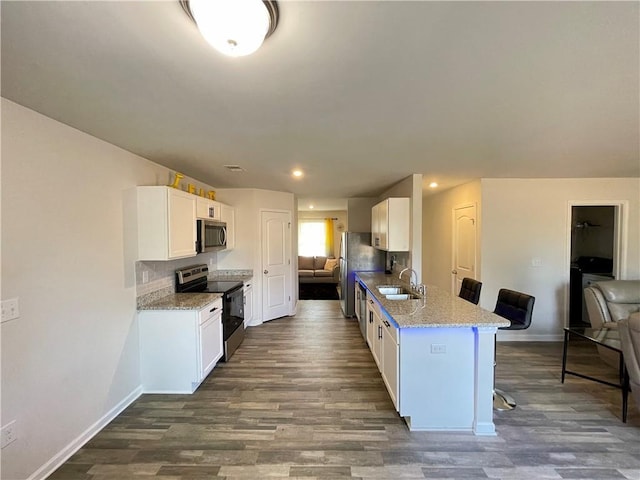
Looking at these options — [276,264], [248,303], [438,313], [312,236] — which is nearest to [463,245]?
[438,313]

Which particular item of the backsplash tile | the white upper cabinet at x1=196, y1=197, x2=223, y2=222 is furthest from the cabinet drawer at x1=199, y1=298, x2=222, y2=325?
the white upper cabinet at x1=196, y1=197, x2=223, y2=222

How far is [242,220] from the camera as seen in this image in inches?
189

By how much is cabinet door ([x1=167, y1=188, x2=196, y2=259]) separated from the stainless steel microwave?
Result: 0.55 ft

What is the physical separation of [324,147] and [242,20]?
5.20ft

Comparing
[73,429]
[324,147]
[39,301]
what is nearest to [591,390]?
[324,147]

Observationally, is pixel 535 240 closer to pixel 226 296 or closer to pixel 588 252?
pixel 588 252

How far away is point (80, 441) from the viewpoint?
2.02 metres

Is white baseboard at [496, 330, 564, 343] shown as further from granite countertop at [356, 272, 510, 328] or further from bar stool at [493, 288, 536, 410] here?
granite countertop at [356, 272, 510, 328]

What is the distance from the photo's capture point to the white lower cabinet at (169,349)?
270 centimetres

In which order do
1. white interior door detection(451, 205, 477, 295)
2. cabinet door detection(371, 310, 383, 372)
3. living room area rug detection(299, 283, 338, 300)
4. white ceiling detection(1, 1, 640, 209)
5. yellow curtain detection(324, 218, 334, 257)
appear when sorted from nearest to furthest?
white ceiling detection(1, 1, 640, 209) < cabinet door detection(371, 310, 383, 372) < white interior door detection(451, 205, 477, 295) < living room area rug detection(299, 283, 338, 300) < yellow curtain detection(324, 218, 334, 257)

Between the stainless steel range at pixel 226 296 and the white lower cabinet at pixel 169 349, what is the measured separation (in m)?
→ 0.62

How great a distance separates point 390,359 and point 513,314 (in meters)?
1.33

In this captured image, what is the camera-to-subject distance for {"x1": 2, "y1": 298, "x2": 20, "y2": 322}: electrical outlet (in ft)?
5.14

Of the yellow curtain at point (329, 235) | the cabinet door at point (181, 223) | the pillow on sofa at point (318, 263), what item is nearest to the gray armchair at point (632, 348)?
the cabinet door at point (181, 223)
